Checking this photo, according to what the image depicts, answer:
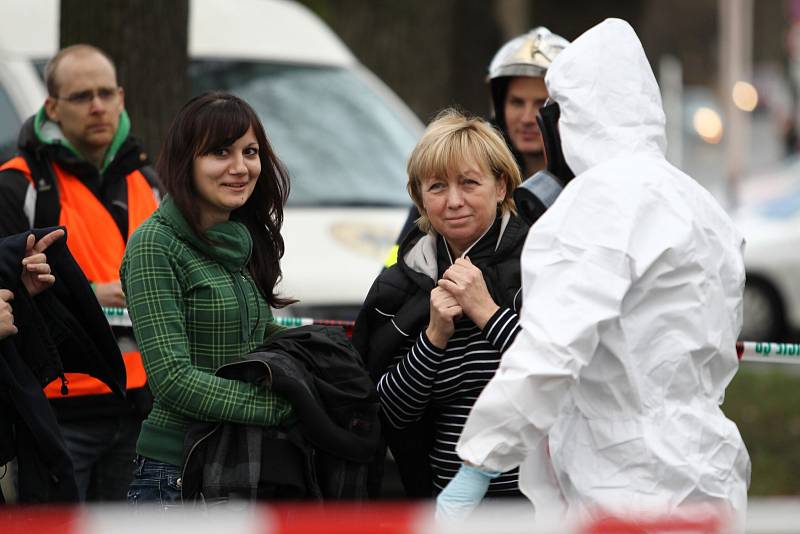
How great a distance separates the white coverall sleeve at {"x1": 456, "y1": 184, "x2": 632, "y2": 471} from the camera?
3.08 meters

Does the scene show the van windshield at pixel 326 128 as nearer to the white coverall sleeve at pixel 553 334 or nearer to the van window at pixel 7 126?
the van window at pixel 7 126

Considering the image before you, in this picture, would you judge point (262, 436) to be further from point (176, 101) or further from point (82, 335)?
point (176, 101)

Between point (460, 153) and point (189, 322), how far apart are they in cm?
86

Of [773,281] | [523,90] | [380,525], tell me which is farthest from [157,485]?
[773,281]

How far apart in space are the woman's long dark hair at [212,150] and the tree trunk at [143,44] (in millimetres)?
2390

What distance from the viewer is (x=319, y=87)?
771cm

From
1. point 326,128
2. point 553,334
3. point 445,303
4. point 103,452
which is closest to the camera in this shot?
point 553,334

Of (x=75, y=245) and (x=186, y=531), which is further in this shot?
(x=75, y=245)

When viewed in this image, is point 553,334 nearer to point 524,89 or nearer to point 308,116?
point 524,89

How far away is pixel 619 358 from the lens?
126 inches

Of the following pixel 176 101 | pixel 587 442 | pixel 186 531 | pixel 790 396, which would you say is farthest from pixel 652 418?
pixel 790 396

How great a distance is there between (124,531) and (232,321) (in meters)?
1.73

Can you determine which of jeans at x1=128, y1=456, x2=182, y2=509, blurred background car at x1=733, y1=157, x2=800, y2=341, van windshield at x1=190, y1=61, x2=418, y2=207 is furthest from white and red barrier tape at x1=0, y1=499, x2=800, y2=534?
blurred background car at x1=733, y1=157, x2=800, y2=341

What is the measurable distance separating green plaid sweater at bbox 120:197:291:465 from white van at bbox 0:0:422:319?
224 centimetres
